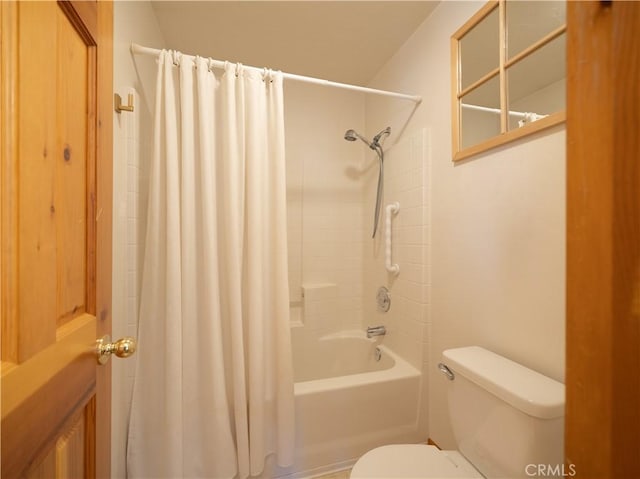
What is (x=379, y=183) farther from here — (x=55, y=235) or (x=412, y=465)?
(x=55, y=235)

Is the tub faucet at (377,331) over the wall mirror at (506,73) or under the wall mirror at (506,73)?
under

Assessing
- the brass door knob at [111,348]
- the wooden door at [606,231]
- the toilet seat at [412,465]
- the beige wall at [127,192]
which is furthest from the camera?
the beige wall at [127,192]

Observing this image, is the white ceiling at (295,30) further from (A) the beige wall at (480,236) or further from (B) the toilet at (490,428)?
(B) the toilet at (490,428)

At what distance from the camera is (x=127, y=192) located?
117 centimetres

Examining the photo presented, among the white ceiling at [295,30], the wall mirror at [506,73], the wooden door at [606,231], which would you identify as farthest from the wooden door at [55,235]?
the wall mirror at [506,73]

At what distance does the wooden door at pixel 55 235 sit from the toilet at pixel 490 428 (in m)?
0.87

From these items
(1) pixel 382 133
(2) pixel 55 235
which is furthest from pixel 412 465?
(1) pixel 382 133

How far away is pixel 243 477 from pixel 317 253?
1.47 m

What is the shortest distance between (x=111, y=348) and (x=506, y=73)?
164cm

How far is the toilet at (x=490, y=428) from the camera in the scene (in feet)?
2.61

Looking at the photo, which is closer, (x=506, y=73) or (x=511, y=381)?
(x=511, y=381)

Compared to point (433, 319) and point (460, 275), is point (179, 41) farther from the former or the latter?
point (433, 319)

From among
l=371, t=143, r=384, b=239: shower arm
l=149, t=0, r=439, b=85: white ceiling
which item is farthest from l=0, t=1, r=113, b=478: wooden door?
l=371, t=143, r=384, b=239: shower arm

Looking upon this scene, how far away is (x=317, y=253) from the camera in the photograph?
7.55 feet
